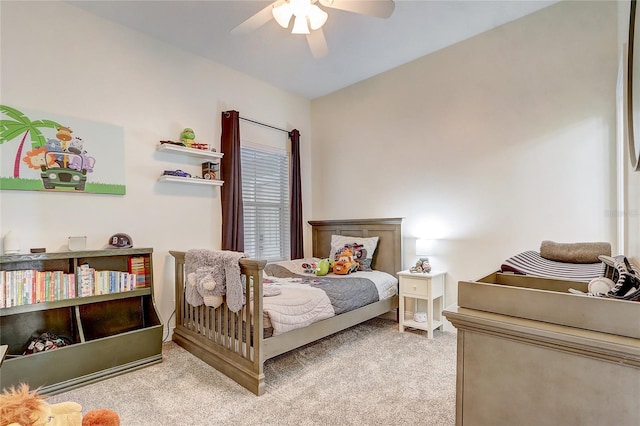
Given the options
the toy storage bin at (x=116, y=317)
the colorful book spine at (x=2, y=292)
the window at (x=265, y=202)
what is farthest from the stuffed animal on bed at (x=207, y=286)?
the window at (x=265, y=202)

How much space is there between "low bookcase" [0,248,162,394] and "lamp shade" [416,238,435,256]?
2.50 meters

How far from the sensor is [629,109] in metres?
1.14

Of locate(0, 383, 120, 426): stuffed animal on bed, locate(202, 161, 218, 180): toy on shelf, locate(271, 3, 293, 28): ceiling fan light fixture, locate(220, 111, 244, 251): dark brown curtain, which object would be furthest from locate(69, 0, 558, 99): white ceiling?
locate(0, 383, 120, 426): stuffed animal on bed

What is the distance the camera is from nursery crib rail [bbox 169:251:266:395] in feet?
6.70

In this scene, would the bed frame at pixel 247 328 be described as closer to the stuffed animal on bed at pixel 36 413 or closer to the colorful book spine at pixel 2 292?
the colorful book spine at pixel 2 292

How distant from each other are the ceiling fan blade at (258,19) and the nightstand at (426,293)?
251cm

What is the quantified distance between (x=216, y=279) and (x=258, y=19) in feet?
5.88

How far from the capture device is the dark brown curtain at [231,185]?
3385mm

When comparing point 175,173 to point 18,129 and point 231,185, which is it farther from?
point 18,129

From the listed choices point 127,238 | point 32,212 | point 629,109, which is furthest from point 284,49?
point 629,109

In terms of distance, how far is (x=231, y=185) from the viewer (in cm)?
342

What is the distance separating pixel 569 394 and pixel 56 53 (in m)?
3.56

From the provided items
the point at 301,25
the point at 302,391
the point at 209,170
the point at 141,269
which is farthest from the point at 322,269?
the point at 301,25

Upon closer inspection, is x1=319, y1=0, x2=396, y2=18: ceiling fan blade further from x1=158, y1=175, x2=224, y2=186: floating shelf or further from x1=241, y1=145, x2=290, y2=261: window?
x1=241, y1=145, x2=290, y2=261: window
